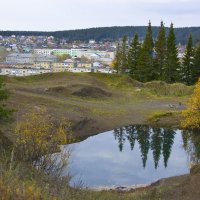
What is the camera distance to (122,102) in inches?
2221

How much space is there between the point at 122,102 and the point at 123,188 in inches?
1115

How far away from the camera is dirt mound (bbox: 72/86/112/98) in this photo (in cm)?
5752

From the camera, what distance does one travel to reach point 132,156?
122ft

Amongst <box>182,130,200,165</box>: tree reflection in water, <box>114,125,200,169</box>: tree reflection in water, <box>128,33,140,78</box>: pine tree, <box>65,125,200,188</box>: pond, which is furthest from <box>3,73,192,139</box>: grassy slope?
<box>128,33,140,78</box>: pine tree

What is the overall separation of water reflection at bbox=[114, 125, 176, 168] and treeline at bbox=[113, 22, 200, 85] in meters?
27.5

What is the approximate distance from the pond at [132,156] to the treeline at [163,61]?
1082 inches

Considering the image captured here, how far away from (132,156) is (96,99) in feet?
67.4

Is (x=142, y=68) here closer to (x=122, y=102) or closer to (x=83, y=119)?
(x=122, y=102)

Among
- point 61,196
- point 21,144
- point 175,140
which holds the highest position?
point 61,196

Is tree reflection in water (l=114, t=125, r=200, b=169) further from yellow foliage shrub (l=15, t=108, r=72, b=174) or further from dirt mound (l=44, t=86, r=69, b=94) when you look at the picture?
yellow foliage shrub (l=15, t=108, r=72, b=174)

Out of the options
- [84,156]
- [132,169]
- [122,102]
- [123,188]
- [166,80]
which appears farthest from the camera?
[166,80]

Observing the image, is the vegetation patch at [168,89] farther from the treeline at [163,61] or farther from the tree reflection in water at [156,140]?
the tree reflection in water at [156,140]

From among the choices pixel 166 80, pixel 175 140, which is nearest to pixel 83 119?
pixel 175 140

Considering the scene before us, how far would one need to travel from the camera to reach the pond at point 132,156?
3120 centimetres
